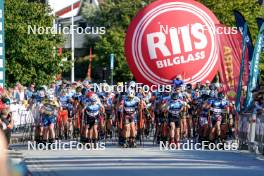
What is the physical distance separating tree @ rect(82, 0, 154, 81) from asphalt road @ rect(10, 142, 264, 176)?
121ft

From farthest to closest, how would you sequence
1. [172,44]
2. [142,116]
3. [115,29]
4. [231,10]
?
1. [115,29]
2. [231,10]
3. [172,44]
4. [142,116]

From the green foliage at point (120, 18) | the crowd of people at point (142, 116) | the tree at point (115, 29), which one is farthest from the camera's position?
the tree at point (115, 29)

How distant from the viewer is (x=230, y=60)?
24.7 m

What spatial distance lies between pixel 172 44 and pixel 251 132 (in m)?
6.27

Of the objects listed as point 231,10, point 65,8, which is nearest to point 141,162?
point 231,10

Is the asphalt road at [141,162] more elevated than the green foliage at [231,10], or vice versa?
the green foliage at [231,10]

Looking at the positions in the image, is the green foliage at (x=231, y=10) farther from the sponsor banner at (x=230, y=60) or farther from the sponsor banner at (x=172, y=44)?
the sponsor banner at (x=230, y=60)

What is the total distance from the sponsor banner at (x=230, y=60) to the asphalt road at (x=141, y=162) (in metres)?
3.70

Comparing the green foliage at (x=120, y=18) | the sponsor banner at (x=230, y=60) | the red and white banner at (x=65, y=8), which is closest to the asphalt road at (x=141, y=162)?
the sponsor banner at (x=230, y=60)

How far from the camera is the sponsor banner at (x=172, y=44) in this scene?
25691mm

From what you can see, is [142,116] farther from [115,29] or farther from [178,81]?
[115,29]

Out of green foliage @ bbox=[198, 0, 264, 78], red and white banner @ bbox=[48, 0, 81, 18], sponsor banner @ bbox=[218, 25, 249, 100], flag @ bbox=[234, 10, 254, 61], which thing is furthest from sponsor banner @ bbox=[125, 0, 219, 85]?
red and white banner @ bbox=[48, 0, 81, 18]

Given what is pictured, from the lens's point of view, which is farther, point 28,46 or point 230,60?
point 28,46

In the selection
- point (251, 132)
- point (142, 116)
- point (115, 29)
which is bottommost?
point (251, 132)
